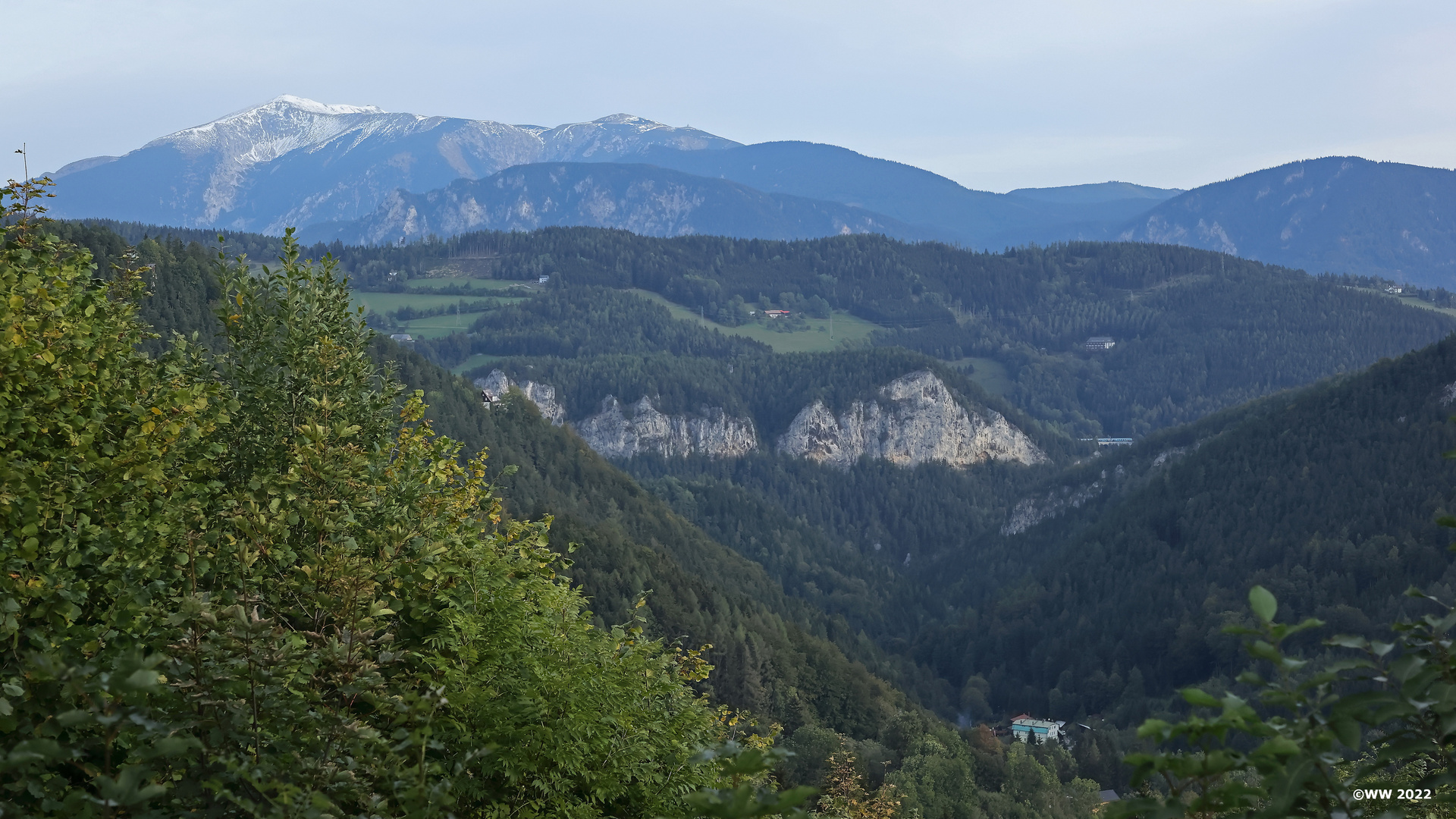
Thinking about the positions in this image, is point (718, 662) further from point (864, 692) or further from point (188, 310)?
point (188, 310)

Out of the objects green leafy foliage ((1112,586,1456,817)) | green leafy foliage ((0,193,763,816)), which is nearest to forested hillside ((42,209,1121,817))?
green leafy foliage ((0,193,763,816))

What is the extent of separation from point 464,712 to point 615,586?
11680cm

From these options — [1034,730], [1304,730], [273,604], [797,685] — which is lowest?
[1034,730]

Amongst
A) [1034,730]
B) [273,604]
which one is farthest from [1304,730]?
[1034,730]

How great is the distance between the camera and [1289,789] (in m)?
6.07

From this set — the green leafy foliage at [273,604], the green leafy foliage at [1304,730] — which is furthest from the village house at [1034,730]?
the green leafy foliage at [1304,730]

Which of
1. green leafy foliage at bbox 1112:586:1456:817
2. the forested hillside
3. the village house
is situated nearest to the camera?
green leafy foliage at bbox 1112:586:1456:817

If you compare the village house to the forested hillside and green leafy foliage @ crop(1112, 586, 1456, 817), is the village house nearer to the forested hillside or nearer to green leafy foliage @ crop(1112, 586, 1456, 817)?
the forested hillside

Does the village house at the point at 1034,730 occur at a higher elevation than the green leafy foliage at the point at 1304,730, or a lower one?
lower

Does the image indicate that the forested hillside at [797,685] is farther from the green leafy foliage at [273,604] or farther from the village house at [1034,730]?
the green leafy foliage at [273,604]

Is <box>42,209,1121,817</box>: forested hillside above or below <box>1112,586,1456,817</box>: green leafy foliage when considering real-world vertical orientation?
below

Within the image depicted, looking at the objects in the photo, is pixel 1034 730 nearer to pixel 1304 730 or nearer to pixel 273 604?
pixel 273 604

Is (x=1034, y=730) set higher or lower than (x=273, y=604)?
lower

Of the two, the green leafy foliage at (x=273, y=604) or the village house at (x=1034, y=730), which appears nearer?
the green leafy foliage at (x=273, y=604)
